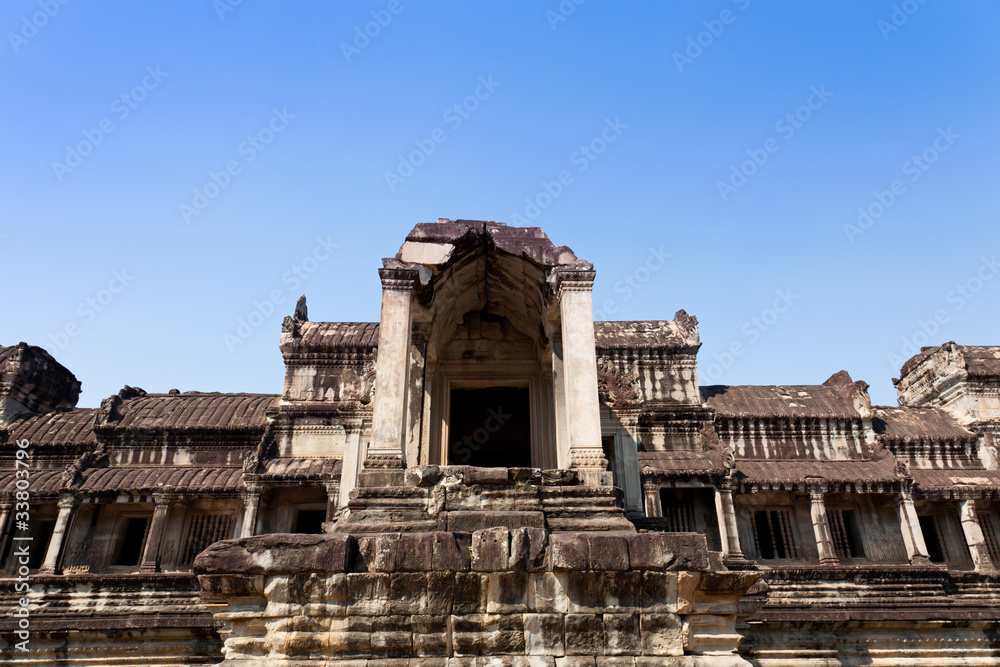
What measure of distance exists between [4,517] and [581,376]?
17.5 m

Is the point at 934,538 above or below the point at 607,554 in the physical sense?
above

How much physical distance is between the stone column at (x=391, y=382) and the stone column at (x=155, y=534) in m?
12.1

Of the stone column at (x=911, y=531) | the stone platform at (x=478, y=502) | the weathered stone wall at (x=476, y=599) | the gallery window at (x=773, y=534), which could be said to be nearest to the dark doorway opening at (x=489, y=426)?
the stone platform at (x=478, y=502)

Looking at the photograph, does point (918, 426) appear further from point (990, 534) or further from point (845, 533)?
point (845, 533)

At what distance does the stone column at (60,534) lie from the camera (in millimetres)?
16656

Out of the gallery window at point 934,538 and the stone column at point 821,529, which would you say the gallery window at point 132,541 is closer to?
the stone column at point 821,529

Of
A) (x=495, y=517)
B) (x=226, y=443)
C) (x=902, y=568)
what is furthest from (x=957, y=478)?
(x=226, y=443)

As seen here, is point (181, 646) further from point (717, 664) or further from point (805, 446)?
point (805, 446)

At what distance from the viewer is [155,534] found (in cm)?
1684

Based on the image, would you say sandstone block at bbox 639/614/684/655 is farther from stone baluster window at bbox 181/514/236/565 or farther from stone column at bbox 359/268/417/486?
stone baluster window at bbox 181/514/236/565

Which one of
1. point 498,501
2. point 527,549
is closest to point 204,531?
point 498,501

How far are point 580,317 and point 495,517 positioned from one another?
124 inches

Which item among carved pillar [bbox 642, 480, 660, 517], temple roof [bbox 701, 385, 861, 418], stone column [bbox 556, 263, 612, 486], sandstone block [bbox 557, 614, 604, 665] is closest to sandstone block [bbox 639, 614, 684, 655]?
sandstone block [bbox 557, 614, 604, 665]

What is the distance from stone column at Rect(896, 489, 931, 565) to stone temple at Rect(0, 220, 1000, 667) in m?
0.07
